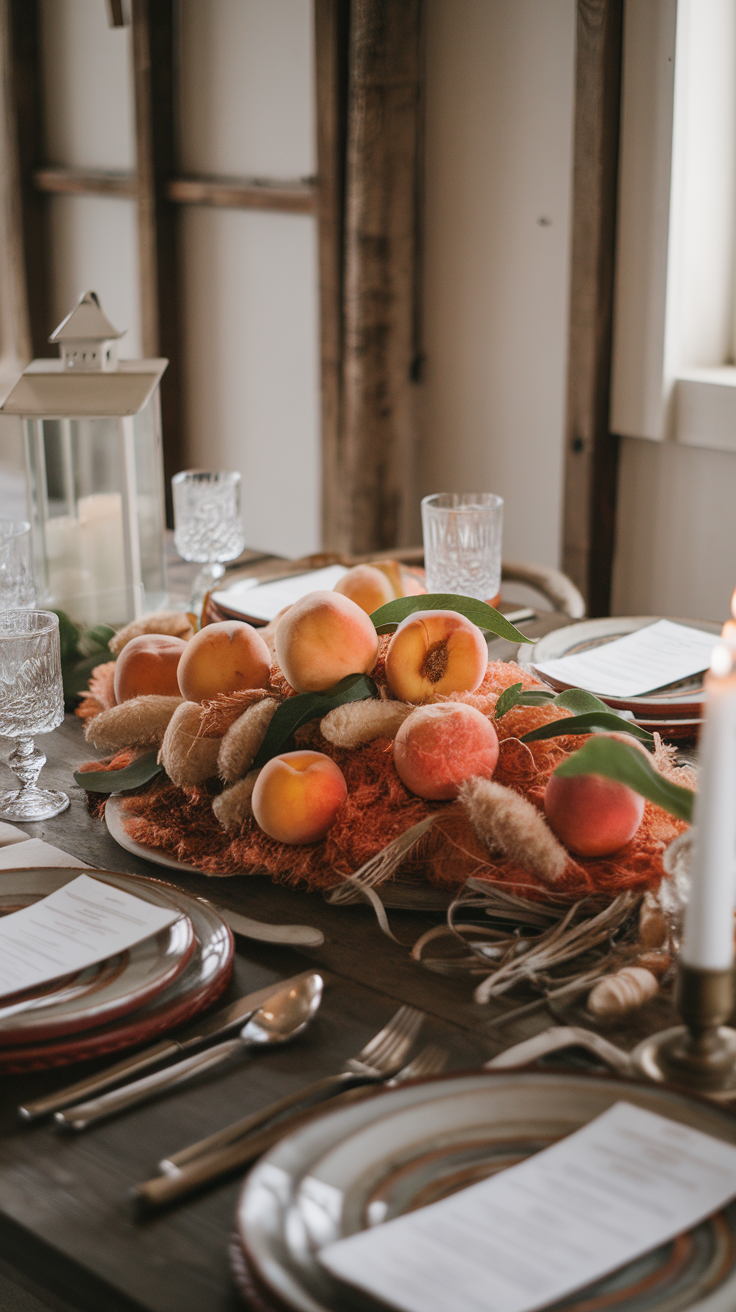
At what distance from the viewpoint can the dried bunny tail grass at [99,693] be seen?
1139 millimetres

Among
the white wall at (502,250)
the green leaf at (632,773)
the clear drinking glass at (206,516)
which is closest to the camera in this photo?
the green leaf at (632,773)

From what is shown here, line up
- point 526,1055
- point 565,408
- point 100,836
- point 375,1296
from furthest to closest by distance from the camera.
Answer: point 565,408 → point 100,836 → point 526,1055 → point 375,1296

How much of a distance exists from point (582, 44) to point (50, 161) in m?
2.54

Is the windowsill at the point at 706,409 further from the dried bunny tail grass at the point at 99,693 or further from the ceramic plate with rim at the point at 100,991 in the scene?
the ceramic plate with rim at the point at 100,991

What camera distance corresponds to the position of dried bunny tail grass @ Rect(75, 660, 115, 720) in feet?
3.74

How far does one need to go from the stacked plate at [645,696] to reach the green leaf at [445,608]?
20cm

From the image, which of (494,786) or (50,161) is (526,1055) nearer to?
(494,786)

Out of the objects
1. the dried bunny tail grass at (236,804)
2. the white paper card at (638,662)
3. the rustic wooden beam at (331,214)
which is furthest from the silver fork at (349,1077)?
the rustic wooden beam at (331,214)

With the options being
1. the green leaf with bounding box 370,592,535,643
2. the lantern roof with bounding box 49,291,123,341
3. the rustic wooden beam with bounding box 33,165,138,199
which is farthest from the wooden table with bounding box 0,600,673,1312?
the rustic wooden beam with bounding box 33,165,138,199

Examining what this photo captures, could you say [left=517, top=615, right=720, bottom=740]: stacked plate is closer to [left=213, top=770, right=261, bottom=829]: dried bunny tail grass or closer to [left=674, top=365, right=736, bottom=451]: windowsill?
[left=213, top=770, right=261, bottom=829]: dried bunny tail grass

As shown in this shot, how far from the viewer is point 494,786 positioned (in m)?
0.80

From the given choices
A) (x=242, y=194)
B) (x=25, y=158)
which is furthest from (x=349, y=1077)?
(x=25, y=158)

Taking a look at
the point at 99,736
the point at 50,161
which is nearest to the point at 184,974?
the point at 99,736

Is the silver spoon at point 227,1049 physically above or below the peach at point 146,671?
below
